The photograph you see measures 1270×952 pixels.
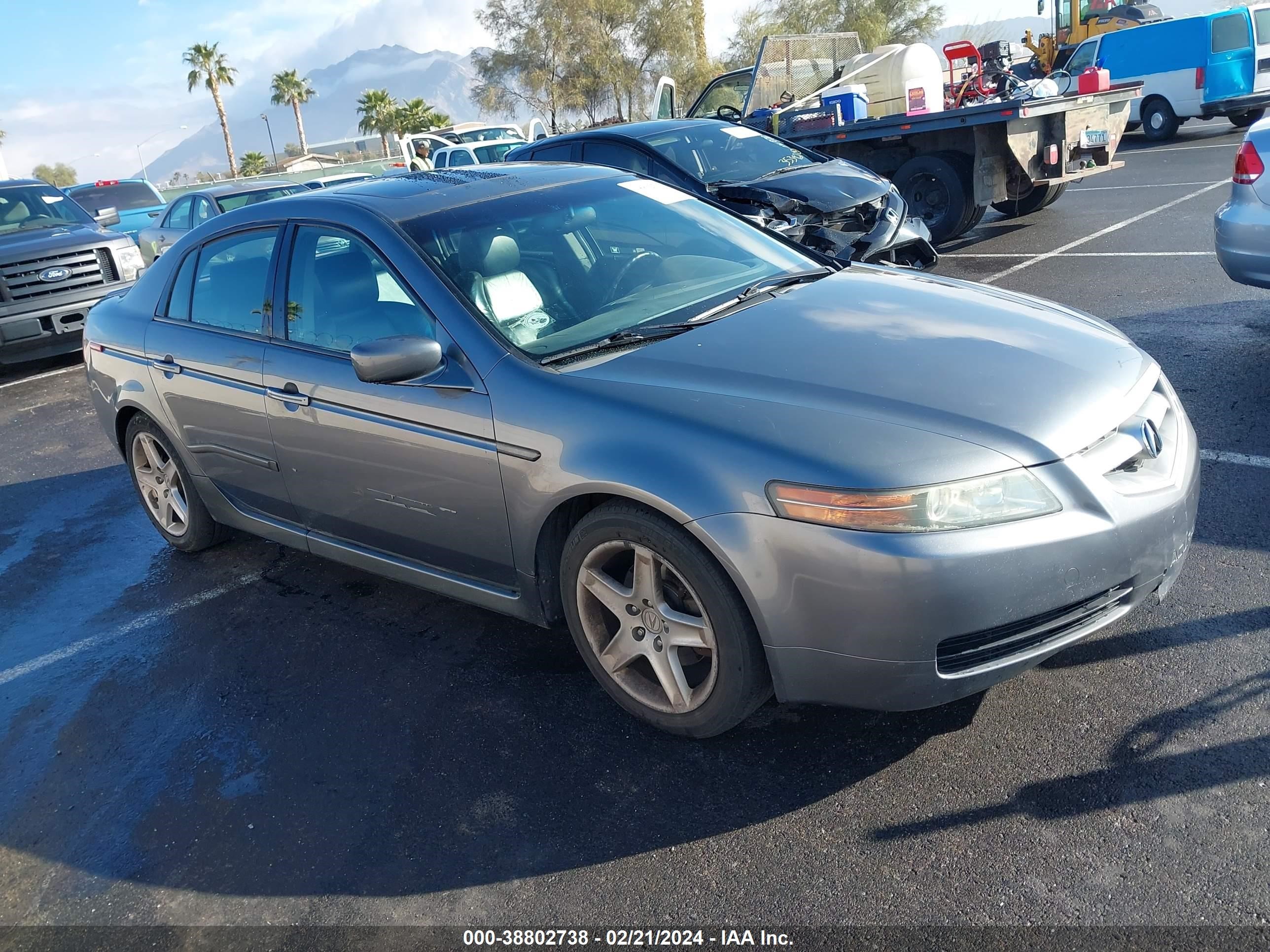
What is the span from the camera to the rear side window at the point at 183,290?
4.57 metres

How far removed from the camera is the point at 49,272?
1036 centimetres

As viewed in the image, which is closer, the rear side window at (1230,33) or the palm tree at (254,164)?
the rear side window at (1230,33)

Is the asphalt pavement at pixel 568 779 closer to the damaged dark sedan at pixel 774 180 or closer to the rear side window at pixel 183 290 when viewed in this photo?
the rear side window at pixel 183 290

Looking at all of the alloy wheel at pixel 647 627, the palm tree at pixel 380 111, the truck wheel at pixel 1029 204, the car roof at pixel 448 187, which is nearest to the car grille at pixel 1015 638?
the alloy wheel at pixel 647 627

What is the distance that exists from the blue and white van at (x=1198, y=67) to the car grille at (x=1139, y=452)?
59.9ft

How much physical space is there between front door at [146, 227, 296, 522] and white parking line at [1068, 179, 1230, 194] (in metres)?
11.8

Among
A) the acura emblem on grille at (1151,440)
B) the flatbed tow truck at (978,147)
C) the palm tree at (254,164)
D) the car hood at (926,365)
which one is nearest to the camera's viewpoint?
the car hood at (926,365)

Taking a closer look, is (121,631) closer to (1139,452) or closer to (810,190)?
(1139,452)

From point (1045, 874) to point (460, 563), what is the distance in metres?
2.00

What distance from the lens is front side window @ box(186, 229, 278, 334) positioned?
4125 mm

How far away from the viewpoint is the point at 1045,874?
2428 millimetres

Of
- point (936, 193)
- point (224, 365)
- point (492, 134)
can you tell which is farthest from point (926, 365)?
point (492, 134)

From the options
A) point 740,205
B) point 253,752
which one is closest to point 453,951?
point 253,752

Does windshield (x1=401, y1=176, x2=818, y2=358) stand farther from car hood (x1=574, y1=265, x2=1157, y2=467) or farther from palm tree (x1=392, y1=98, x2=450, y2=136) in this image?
palm tree (x1=392, y1=98, x2=450, y2=136)
